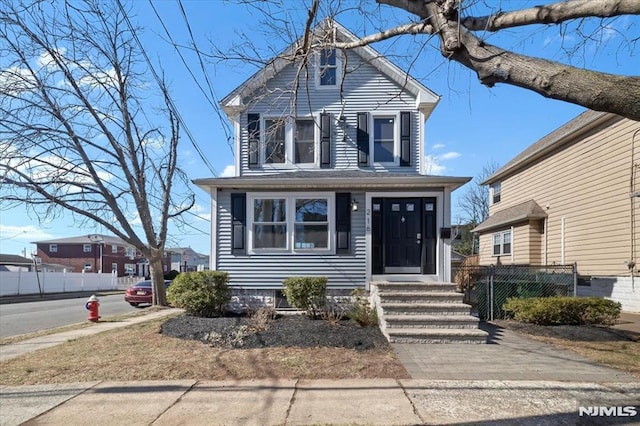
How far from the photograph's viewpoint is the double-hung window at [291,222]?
1075cm

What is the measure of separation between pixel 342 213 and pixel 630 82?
296 inches

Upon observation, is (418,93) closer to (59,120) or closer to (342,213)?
(342,213)

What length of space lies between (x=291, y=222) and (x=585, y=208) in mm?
10855

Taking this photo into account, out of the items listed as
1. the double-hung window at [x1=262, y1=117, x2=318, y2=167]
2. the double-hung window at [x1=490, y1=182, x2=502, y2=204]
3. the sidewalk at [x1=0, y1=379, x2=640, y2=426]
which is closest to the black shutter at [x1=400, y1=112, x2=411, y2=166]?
the double-hung window at [x1=262, y1=117, x2=318, y2=167]

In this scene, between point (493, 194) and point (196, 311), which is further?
point (493, 194)

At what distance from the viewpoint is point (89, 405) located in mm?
4742

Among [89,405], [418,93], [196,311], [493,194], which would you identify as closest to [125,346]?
[196,311]

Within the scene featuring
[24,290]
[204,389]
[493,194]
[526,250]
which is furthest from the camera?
[24,290]

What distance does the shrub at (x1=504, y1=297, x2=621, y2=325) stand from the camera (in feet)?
30.4

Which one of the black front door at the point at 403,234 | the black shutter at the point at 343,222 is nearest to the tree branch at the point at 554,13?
the black shutter at the point at 343,222

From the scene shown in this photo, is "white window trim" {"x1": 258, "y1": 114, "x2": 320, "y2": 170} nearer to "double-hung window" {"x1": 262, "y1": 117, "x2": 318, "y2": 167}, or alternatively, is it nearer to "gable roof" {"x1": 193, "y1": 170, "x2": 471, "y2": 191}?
"double-hung window" {"x1": 262, "y1": 117, "x2": 318, "y2": 167}

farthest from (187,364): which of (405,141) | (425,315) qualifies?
(405,141)

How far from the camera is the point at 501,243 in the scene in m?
20.7

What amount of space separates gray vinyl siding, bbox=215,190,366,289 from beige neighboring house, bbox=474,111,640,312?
6.98 meters
